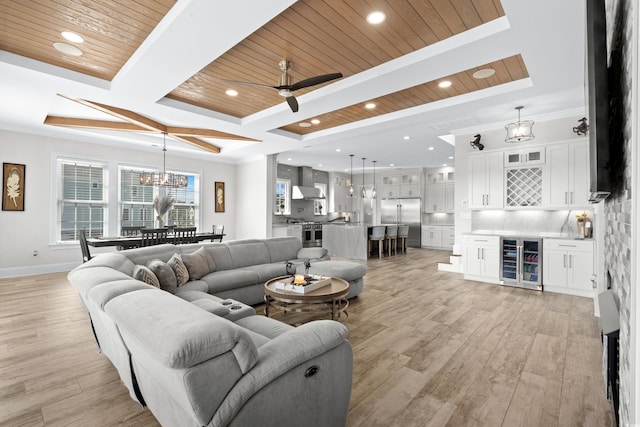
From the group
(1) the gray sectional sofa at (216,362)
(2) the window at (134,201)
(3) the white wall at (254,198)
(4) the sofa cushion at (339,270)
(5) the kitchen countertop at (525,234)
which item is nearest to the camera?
(1) the gray sectional sofa at (216,362)

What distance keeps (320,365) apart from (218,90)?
389 cm

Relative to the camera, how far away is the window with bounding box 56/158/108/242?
629 cm

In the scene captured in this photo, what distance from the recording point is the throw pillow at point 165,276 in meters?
3.17

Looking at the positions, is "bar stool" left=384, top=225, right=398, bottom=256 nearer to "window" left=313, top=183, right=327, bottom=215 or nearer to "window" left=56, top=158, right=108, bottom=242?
"window" left=313, top=183, right=327, bottom=215

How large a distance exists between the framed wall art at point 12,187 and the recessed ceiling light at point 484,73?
7.85m

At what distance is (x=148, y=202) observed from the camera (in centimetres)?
750

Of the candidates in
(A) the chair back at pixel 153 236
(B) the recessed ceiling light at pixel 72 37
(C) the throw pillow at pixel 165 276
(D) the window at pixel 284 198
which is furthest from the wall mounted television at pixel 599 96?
(D) the window at pixel 284 198

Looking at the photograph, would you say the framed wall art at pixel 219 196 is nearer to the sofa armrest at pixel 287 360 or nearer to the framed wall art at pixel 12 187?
the framed wall art at pixel 12 187

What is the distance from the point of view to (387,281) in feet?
18.0

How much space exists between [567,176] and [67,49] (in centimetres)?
694

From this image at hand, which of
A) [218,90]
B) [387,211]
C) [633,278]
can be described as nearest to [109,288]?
[633,278]

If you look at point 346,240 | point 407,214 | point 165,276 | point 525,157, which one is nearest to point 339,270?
point 165,276

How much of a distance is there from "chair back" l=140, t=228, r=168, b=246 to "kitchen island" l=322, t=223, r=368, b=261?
419 cm

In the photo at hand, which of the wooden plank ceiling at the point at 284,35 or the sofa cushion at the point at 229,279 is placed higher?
the wooden plank ceiling at the point at 284,35
